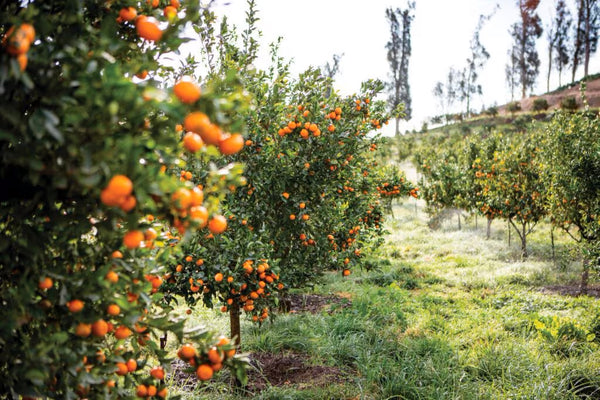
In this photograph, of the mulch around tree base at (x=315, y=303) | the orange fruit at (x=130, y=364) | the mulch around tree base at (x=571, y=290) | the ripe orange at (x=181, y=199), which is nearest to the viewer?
the ripe orange at (x=181, y=199)

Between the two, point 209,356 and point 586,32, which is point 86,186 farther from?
point 586,32

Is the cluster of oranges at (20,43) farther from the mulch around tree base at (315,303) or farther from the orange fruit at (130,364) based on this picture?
the mulch around tree base at (315,303)

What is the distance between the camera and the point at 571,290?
7332 millimetres

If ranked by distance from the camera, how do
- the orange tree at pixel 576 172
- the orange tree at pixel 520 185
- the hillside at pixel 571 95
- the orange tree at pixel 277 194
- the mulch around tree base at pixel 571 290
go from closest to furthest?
1. the orange tree at pixel 277 194
2. the orange tree at pixel 576 172
3. the mulch around tree base at pixel 571 290
4. the orange tree at pixel 520 185
5. the hillside at pixel 571 95

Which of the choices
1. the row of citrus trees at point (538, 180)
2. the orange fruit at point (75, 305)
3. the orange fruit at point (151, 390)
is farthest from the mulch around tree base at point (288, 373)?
the row of citrus trees at point (538, 180)

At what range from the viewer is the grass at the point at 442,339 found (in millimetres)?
3621

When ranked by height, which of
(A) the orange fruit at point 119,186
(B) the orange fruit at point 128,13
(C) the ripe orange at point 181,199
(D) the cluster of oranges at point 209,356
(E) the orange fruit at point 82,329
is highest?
(B) the orange fruit at point 128,13

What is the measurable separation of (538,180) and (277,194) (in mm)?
7720

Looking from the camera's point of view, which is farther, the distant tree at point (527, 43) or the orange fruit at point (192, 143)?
the distant tree at point (527, 43)

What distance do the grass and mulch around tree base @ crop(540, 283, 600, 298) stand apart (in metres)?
0.24

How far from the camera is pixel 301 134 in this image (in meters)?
3.62

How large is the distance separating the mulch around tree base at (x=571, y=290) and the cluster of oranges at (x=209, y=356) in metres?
7.53

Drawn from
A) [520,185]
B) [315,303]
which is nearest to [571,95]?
[520,185]

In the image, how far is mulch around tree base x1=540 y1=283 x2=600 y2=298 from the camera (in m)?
7.01
